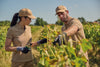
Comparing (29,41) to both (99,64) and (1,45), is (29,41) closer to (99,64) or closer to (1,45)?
(99,64)

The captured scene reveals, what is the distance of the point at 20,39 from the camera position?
260cm

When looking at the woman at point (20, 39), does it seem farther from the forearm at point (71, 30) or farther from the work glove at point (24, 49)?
the forearm at point (71, 30)

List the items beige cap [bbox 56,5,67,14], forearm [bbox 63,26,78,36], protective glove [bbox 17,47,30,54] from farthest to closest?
1. protective glove [bbox 17,47,30,54]
2. beige cap [bbox 56,5,67,14]
3. forearm [bbox 63,26,78,36]

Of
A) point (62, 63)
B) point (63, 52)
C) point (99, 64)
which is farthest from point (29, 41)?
point (99, 64)

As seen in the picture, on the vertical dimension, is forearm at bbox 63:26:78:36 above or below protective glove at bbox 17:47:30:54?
above

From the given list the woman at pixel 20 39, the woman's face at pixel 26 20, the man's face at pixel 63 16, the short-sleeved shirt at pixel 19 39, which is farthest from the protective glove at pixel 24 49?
the man's face at pixel 63 16

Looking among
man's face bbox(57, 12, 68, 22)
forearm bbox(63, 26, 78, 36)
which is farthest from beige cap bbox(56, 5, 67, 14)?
forearm bbox(63, 26, 78, 36)

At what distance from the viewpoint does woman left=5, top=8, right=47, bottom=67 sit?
8.28ft

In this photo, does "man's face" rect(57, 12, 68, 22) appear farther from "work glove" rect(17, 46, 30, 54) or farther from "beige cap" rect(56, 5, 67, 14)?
"work glove" rect(17, 46, 30, 54)

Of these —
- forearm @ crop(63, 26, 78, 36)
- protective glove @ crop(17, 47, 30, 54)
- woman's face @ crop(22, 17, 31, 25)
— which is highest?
woman's face @ crop(22, 17, 31, 25)

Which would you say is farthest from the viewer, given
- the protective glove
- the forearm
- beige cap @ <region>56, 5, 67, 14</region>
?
the protective glove

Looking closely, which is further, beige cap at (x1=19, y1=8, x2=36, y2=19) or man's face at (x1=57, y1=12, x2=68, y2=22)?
beige cap at (x1=19, y1=8, x2=36, y2=19)

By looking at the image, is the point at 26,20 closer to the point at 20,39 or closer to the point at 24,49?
the point at 20,39

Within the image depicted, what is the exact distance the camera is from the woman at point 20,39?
8.28 ft
